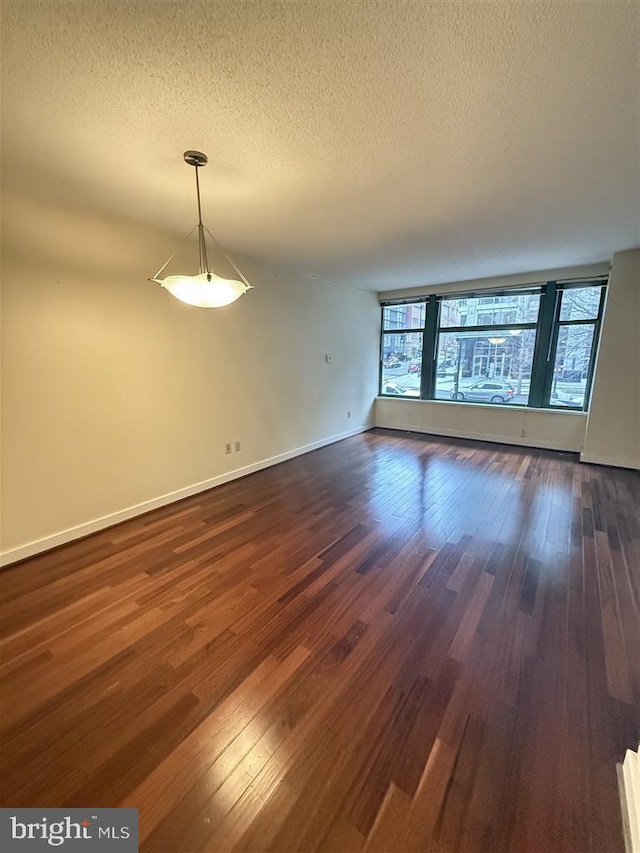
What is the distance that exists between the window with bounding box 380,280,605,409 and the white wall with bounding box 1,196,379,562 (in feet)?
8.89

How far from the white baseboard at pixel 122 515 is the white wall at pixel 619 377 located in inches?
161

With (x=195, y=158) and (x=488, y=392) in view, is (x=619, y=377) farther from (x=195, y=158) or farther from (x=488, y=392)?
(x=195, y=158)

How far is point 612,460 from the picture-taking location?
14.7 feet

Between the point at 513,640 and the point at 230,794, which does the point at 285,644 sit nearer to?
the point at 230,794

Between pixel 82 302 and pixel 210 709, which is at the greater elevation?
pixel 82 302

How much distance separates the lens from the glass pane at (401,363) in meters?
6.42

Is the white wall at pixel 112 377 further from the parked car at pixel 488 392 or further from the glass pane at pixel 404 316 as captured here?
the parked car at pixel 488 392

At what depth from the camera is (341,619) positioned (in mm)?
1943

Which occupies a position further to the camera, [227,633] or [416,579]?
[416,579]

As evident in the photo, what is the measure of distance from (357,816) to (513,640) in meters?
1.15

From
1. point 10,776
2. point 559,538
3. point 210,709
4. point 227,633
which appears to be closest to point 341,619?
point 227,633

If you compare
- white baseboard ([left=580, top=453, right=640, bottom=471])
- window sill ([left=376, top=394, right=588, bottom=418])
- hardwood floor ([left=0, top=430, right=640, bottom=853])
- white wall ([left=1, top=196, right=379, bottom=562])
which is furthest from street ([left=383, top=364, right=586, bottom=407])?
white wall ([left=1, top=196, right=379, bottom=562])

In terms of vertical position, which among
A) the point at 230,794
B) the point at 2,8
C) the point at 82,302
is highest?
the point at 2,8

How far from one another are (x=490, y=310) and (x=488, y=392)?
4.36ft
